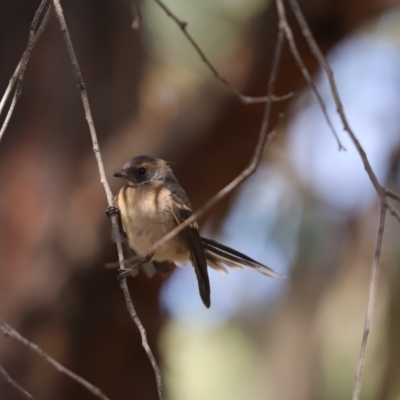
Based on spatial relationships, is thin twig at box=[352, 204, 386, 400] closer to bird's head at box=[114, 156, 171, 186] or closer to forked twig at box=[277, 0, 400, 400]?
forked twig at box=[277, 0, 400, 400]

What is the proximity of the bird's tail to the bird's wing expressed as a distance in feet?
0.90

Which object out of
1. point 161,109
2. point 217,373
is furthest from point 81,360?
point 217,373

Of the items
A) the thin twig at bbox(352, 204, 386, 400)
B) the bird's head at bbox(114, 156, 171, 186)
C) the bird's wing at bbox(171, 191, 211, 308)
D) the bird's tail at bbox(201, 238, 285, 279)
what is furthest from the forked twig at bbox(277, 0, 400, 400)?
the bird's head at bbox(114, 156, 171, 186)

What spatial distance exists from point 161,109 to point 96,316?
1.86 metres

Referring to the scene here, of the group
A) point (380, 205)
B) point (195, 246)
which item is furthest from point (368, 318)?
point (195, 246)

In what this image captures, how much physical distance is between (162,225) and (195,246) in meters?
0.24

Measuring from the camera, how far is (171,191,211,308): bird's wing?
3918 millimetres

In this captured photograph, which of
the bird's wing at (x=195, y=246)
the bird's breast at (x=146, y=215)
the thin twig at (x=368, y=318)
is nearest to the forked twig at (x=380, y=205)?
the thin twig at (x=368, y=318)

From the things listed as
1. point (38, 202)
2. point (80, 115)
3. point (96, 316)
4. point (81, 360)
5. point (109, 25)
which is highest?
point (109, 25)

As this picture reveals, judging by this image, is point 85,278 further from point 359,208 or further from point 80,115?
point 359,208

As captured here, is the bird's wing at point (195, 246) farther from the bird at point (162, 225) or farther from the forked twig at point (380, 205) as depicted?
the forked twig at point (380, 205)

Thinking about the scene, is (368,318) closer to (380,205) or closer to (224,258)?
(380,205)

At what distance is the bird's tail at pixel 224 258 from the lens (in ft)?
13.9

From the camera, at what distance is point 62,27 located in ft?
8.09
